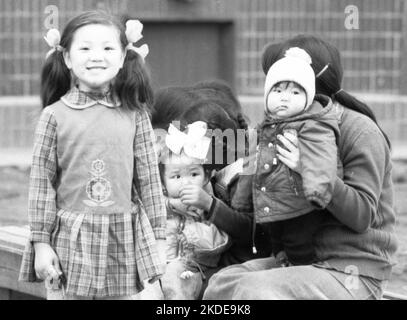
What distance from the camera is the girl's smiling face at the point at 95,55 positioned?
3510 mm

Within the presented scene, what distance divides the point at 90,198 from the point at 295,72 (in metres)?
0.77

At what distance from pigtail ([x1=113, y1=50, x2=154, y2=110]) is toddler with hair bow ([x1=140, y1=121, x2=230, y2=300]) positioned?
26 centimetres

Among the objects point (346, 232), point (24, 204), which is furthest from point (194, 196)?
point (24, 204)

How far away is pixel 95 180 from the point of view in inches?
135

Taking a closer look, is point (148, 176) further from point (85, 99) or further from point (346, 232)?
point (346, 232)

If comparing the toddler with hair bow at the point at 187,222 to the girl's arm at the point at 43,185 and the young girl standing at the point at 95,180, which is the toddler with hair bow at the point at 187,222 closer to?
the young girl standing at the point at 95,180

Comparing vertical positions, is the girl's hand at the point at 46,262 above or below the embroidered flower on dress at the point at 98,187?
below

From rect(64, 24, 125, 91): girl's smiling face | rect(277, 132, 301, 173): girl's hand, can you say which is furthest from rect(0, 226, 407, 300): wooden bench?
rect(277, 132, 301, 173): girl's hand

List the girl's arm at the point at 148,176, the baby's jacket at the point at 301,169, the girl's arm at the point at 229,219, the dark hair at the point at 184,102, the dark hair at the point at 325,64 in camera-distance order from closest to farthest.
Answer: the baby's jacket at the point at 301,169 < the girl's arm at the point at 148,176 < the dark hair at the point at 325,64 < the girl's arm at the point at 229,219 < the dark hair at the point at 184,102

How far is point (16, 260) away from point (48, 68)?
1210mm

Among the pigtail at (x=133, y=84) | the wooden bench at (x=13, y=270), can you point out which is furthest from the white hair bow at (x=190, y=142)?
the wooden bench at (x=13, y=270)

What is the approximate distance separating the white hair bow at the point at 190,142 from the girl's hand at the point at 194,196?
14 centimetres

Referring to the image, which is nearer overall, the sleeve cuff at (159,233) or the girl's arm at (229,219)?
the sleeve cuff at (159,233)
